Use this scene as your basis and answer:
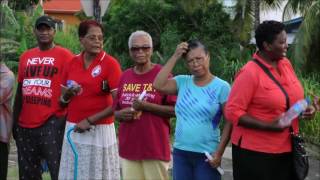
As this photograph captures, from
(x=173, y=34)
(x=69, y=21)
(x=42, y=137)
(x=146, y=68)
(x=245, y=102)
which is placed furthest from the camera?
(x=69, y=21)

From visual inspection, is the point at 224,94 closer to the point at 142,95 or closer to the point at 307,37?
the point at 142,95

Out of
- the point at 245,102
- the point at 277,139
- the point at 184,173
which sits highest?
the point at 245,102

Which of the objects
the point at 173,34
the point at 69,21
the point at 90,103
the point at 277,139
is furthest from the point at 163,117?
the point at 69,21

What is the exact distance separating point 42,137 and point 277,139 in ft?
7.54

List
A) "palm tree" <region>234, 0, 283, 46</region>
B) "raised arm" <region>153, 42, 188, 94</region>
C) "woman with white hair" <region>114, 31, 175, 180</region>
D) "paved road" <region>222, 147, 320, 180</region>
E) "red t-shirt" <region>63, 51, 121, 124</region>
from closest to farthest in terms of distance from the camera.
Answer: "raised arm" <region>153, 42, 188, 94</region>
"woman with white hair" <region>114, 31, 175, 180</region>
"red t-shirt" <region>63, 51, 121, 124</region>
"paved road" <region>222, 147, 320, 180</region>
"palm tree" <region>234, 0, 283, 46</region>

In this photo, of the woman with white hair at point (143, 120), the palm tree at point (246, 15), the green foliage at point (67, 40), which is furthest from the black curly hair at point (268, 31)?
the palm tree at point (246, 15)

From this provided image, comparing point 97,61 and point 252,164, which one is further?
point 97,61

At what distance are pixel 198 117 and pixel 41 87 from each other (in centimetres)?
169

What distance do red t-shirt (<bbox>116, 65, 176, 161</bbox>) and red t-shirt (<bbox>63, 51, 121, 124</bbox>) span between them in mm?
194

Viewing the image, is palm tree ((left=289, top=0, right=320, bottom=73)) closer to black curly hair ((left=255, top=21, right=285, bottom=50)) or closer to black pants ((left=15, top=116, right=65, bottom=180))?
black pants ((left=15, top=116, right=65, bottom=180))

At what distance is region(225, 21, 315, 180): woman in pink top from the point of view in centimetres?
391

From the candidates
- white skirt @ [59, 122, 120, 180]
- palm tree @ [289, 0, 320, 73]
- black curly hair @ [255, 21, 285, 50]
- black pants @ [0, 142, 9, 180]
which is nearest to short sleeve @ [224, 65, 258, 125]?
black curly hair @ [255, 21, 285, 50]

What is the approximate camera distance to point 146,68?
465 cm

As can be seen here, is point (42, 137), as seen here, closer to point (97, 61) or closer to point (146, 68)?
Result: point (97, 61)
